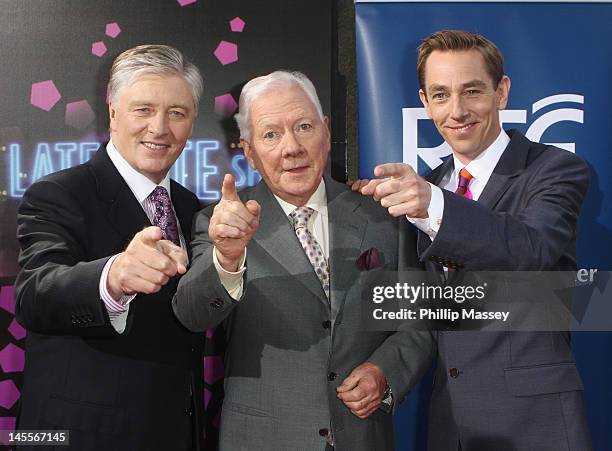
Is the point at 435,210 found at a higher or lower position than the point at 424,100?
lower

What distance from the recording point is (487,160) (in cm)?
Result: 235

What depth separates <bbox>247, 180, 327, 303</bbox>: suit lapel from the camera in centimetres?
212

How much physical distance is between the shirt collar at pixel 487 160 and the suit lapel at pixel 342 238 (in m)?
0.44

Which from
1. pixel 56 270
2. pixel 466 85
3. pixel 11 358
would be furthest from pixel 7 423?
pixel 466 85

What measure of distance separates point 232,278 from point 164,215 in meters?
0.56

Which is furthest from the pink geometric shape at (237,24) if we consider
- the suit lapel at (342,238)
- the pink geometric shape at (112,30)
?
the suit lapel at (342,238)

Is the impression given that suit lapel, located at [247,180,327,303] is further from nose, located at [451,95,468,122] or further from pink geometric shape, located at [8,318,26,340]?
pink geometric shape, located at [8,318,26,340]

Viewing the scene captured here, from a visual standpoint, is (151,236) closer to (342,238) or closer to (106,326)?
(106,326)

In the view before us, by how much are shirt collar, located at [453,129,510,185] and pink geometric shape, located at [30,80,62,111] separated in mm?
1632

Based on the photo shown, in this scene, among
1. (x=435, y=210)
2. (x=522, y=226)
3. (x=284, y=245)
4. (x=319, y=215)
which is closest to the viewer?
(x=435, y=210)

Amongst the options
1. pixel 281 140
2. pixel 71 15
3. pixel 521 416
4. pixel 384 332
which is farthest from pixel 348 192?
pixel 71 15

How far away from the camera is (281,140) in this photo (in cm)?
225

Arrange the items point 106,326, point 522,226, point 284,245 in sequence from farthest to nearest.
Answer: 1. point 284,245
2. point 106,326
3. point 522,226

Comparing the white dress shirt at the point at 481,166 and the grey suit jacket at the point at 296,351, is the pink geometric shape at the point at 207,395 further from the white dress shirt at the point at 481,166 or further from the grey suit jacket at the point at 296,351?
the white dress shirt at the point at 481,166
